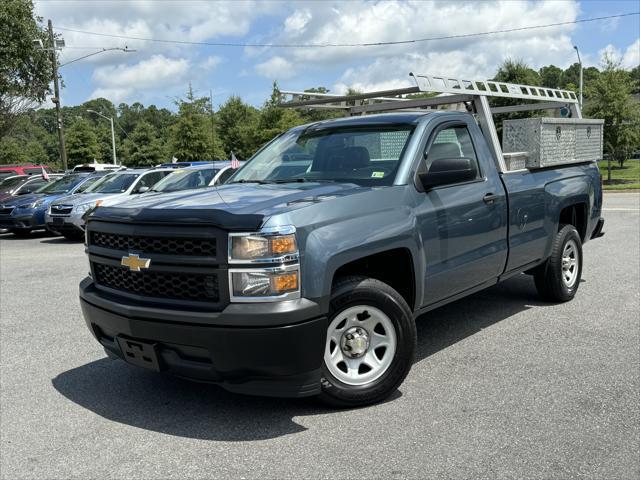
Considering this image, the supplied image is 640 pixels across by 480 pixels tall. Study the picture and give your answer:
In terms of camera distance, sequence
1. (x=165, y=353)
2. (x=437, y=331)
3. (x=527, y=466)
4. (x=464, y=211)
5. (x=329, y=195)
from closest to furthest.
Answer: (x=527, y=466)
(x=165, y=353)
(x=329, y=195)
(x=464, y=211)
(x=437, y=331)

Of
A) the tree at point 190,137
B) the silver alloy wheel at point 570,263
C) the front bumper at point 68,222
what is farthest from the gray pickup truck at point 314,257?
the tree at point 190,137

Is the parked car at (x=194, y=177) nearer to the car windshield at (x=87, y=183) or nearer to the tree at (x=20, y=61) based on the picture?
the car windshield at (x=87, y=183)

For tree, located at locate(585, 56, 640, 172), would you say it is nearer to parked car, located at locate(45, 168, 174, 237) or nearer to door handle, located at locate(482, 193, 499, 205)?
parked car, located at locate(45, 168, 174, 237)

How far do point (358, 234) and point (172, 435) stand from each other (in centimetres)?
165

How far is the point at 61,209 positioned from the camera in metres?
13.8

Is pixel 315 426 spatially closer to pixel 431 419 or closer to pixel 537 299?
pixel 431 419

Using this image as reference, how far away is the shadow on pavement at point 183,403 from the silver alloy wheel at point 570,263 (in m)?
1.70

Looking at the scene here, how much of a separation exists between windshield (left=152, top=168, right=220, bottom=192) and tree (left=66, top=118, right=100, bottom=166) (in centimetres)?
5661

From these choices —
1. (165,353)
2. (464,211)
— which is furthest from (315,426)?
(464,211)

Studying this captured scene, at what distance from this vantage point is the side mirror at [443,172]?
167 inches

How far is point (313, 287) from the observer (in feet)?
11.2

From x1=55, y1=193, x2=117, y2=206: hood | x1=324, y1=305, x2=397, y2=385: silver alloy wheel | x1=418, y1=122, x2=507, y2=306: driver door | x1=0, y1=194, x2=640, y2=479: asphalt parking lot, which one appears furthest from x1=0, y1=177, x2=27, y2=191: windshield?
x1=324, y1=305, x2=397, y2=385: silver alloy wheel

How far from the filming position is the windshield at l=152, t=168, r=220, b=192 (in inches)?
516

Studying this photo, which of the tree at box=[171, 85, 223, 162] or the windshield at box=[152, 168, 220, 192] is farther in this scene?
the tree at box=[171, 85, 223, 162]
